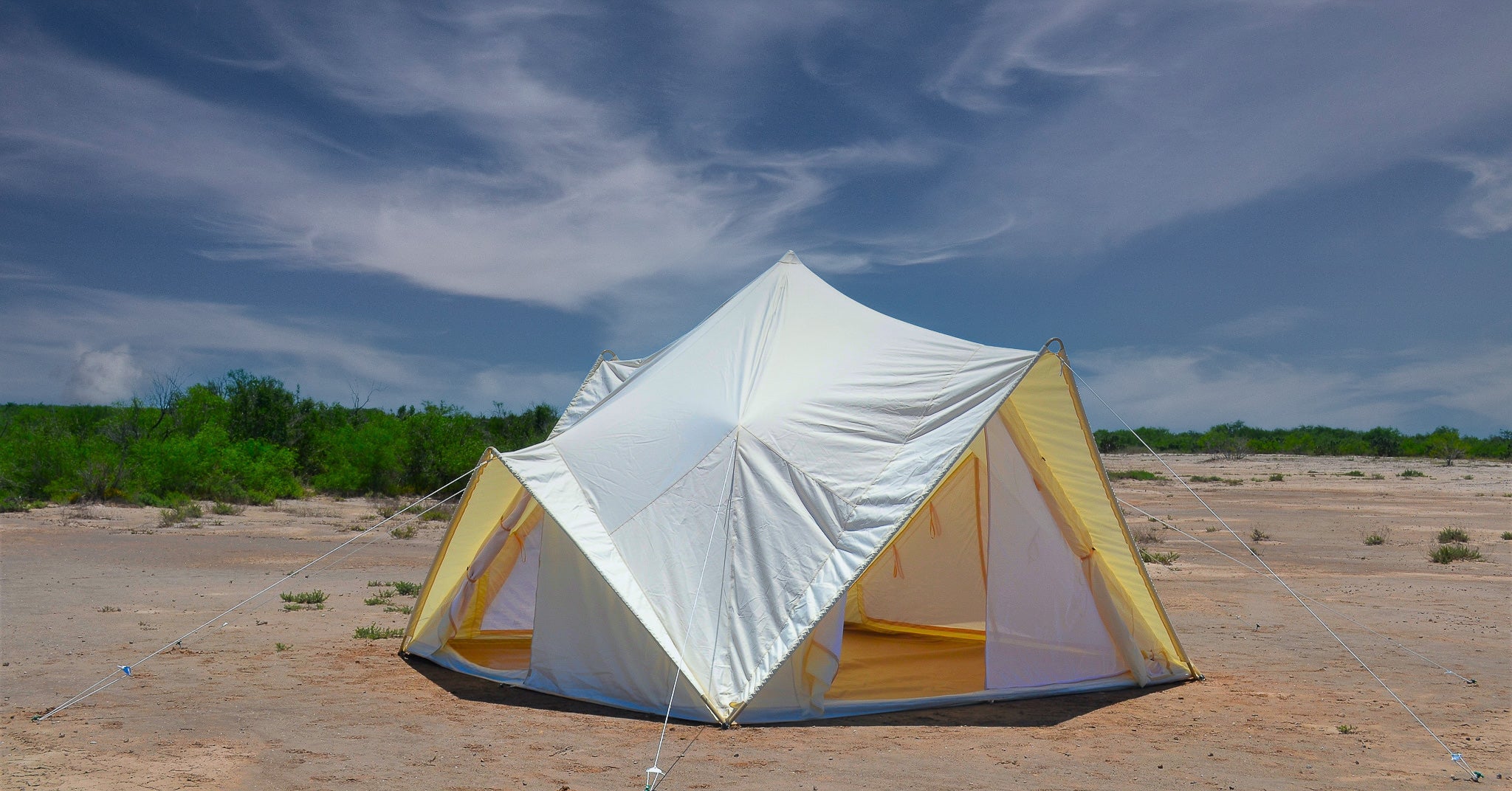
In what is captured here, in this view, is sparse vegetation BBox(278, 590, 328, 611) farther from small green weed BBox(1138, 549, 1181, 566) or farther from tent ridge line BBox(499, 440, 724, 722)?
small green weed BBox(1138, 549, 1181, 566)

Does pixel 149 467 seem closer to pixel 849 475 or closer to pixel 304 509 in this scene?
pixel 304 509

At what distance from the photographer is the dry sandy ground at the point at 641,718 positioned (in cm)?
551

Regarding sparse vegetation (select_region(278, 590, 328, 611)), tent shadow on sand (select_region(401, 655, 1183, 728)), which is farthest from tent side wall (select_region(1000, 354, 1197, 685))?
sparse vegetation (select_region(278, 590, 328, 611))

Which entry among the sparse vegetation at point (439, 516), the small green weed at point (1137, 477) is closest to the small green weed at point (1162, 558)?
the sparse vegetation at point (439, 516)

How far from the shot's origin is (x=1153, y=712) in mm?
7098

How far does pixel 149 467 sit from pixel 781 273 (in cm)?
2176

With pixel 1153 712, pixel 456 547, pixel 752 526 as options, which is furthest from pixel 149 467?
pixel 1153 712

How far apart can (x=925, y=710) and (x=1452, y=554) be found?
1296 cm

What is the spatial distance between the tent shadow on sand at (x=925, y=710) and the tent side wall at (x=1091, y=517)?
1.11ft

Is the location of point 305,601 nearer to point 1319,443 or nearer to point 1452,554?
point 1452,554

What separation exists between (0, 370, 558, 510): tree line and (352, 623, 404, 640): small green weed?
14.3 meters

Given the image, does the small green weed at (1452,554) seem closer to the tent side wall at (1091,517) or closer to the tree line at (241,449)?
the tent side wall at (1091,517)

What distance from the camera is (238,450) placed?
2664cm

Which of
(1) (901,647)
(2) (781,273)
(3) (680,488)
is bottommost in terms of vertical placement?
(1) (901,647)
